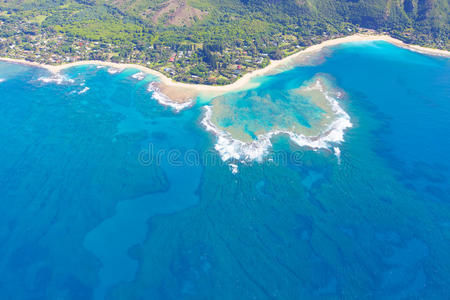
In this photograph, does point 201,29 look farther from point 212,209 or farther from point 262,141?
point 212,209

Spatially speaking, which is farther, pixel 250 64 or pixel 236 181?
pixel 250 64

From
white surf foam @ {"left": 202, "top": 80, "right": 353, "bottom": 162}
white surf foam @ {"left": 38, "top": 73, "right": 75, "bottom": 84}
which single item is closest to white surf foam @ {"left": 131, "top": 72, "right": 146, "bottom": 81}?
white surf foam @ {"left": 38, "top": 73, "right": 75, "bottom": 84}

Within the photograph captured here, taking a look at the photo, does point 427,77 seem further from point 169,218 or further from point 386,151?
point 169,218

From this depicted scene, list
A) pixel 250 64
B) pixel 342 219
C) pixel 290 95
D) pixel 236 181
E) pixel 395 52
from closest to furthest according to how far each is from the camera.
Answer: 1. pixel 342 219
2. pixel 236 181
3. pixel 290 95
4. pixel 250 64
5. pixel 395 52

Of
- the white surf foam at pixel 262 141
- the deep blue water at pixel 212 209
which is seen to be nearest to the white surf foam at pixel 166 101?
the deep blue water at pixel 212 209

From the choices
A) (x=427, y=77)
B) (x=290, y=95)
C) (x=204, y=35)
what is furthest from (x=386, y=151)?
(x=204, y=35)

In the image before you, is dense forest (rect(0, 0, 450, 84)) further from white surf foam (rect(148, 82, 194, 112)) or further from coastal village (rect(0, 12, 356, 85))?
white surf foam (rect(148, 82, 194, 112))

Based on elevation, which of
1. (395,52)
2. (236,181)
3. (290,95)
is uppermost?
(395,52)

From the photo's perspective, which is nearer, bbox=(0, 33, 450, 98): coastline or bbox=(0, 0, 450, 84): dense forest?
bbox=(0, 33, 450, 98): coastline
